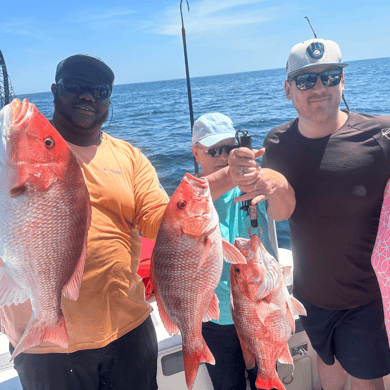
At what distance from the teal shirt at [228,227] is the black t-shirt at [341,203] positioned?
280mm

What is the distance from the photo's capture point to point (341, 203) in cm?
230

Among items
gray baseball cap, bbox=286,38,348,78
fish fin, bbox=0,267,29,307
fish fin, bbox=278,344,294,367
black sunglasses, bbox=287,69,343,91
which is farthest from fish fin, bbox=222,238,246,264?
gray baseball cap, bbox=286,38,348,78

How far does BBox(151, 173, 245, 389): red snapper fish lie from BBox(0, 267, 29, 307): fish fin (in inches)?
22.4

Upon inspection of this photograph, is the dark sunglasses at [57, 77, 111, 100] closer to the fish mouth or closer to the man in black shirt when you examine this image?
the fish mouth

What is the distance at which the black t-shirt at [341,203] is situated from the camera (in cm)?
227

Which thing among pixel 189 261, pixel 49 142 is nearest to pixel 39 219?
pixel 49 142

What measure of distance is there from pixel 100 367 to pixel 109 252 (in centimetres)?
73

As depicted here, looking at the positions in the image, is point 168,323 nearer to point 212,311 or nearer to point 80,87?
point 212,311

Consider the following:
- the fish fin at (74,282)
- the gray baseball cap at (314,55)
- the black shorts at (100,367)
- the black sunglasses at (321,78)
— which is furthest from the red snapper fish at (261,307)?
the gray baseball cap at (314,55)

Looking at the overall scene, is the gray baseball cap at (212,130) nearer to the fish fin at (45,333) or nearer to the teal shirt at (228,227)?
the teal shirt at (228,227)

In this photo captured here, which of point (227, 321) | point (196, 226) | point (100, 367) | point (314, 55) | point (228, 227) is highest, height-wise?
point (314, 55)

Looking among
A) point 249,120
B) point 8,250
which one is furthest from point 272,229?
point 249,120

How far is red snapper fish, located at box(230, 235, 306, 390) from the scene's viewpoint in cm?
181

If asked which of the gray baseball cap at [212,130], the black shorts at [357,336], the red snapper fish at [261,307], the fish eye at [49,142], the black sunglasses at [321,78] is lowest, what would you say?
the black shorts at [357,336]
